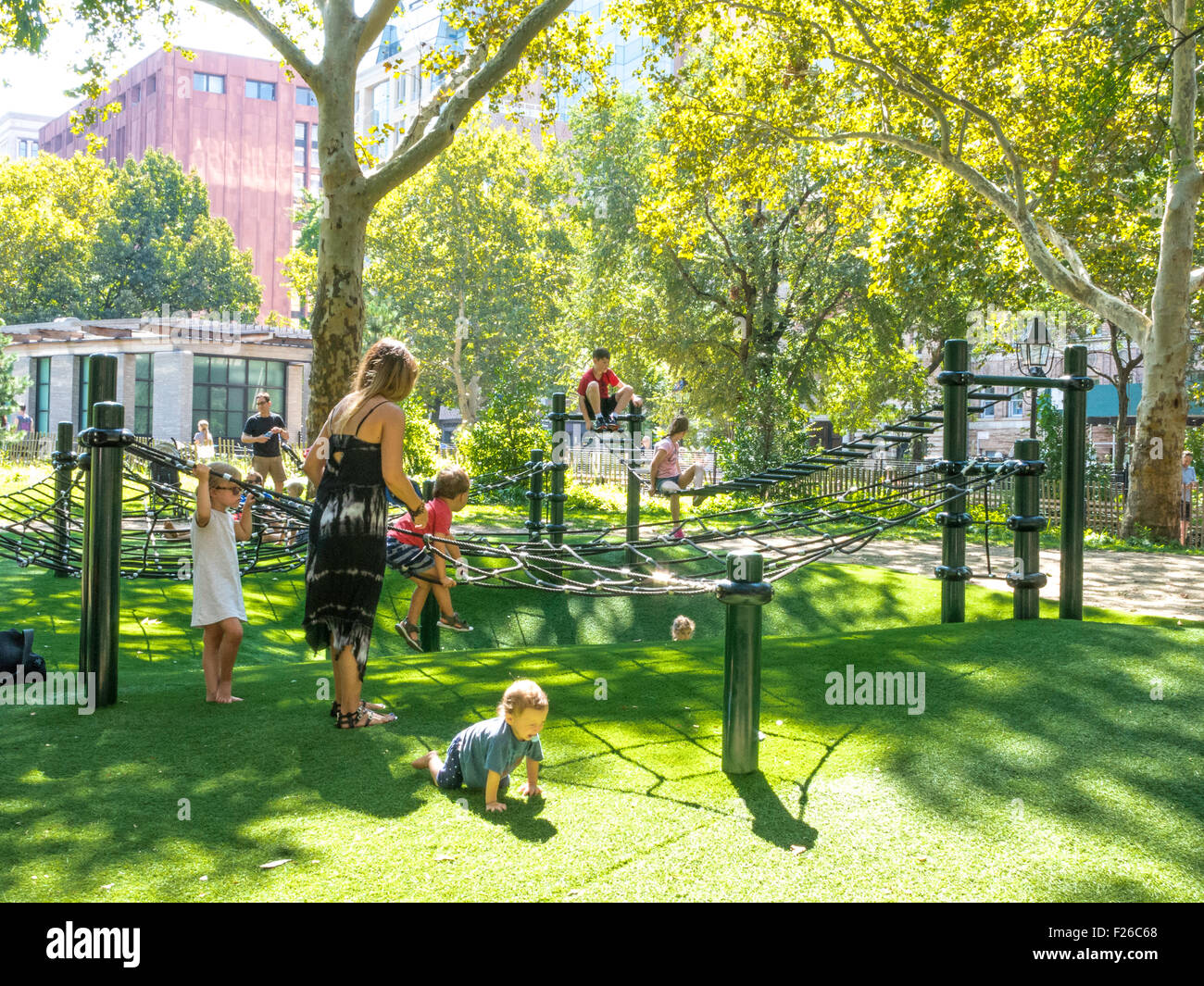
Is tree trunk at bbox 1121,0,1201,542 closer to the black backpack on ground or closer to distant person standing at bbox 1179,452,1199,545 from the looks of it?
distant person standing at bbox 1179,452,1199,545

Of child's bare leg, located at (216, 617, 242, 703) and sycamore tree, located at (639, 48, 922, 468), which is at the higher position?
sycamore tree, located at (639, 48, 922, 468)

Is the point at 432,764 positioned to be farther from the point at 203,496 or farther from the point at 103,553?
the point at 103,553

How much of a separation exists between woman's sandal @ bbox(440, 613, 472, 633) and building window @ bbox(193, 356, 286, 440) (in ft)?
88.4

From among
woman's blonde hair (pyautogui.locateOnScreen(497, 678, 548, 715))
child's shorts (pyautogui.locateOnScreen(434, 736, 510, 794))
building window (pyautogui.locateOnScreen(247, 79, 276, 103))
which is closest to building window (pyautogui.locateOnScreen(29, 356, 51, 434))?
child's shorts (pyautogui.locateOnScreen(434, 736, 510, 794))

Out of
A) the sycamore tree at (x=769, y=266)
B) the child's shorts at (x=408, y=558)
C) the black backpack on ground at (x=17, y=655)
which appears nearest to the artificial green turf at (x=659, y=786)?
the black backpack on ground at (x=17, y=655)

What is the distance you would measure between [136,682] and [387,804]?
9.98 feet

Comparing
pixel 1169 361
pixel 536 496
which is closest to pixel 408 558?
pixel 536 496

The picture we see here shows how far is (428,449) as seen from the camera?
20109 mm

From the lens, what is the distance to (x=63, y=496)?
A: 7.84 m

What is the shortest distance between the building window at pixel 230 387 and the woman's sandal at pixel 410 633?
1088 inches

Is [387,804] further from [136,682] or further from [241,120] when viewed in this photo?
[241,120]

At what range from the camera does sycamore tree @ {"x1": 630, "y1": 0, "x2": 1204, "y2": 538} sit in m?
15.9

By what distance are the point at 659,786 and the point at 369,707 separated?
1640 mm

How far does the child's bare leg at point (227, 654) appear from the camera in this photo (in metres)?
5.23
